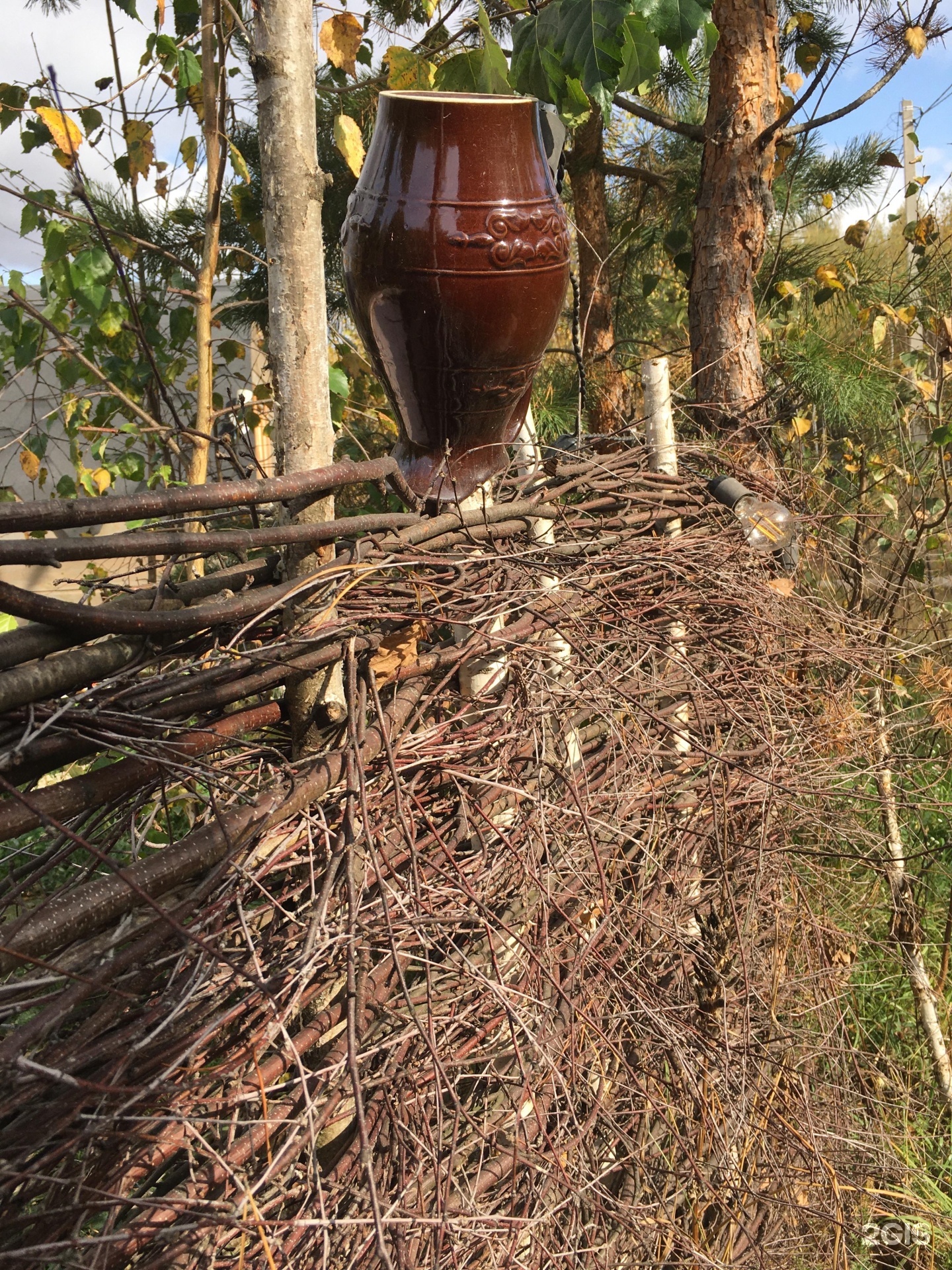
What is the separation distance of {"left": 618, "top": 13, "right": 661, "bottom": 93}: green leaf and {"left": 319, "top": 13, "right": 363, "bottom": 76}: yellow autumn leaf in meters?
0.83

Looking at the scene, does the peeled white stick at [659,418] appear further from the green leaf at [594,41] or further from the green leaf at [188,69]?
the green leaf at [188,69]

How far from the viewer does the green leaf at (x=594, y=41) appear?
5.46 feet

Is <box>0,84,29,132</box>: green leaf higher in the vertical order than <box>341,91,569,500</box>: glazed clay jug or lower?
higher

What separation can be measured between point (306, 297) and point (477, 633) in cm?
53

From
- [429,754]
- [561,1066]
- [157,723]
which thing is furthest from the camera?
[561,1066]

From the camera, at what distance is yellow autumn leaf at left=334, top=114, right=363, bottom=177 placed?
6.34 ft

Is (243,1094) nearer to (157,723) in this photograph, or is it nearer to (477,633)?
(157,723)

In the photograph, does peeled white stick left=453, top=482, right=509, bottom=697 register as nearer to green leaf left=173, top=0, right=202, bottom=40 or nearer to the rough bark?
the rough bark

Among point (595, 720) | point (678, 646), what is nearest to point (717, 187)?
point (678, 646)

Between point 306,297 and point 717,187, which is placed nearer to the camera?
point 306,297

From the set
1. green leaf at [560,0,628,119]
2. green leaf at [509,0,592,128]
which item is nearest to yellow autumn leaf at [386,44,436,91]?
green leaf at [509,0,592,128]

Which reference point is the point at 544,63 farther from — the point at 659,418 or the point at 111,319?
the point at 111,319

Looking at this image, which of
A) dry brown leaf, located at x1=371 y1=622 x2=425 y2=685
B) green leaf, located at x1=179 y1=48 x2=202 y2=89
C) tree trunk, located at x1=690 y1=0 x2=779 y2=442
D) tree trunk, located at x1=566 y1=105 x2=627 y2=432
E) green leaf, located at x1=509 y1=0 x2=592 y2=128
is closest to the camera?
dry brown leaf, located at x1=371 y1=622 x2=425 y2=685

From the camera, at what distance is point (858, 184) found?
5.24 metres
